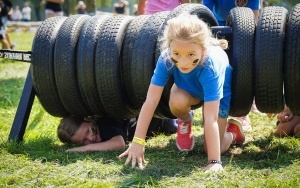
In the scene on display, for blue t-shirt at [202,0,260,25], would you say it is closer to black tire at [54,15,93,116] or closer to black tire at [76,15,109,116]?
black tire at [76,15,109,116]

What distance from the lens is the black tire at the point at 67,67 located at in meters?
4.11

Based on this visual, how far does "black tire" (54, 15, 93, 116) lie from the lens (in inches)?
162

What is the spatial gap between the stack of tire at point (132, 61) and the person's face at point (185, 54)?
42 centimetres

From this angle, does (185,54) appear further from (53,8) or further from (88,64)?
(53,8)

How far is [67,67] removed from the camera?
4109 millimetres

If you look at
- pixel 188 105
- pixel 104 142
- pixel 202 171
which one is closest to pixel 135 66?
pixel 188 105

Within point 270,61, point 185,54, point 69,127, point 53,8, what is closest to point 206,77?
point 185,54

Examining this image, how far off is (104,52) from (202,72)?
2.90 ft

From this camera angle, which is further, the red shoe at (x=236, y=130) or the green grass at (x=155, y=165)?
the red shoe at (x=236, y=130)

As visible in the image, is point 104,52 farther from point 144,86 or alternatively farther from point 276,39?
point 276,39

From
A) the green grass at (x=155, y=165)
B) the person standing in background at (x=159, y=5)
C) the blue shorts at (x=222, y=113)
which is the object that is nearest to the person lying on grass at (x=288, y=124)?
the green grass at (x=155, y=165)

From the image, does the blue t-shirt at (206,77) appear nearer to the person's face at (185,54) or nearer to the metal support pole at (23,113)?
the person's face at (185,54)

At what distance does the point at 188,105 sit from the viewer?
3.88 m

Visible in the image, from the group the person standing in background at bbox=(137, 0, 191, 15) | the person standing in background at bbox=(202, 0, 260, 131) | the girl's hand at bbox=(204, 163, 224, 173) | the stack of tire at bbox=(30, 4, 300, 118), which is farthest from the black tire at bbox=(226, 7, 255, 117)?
the person standing in background at bbox=(137, 0, 191, 15)
